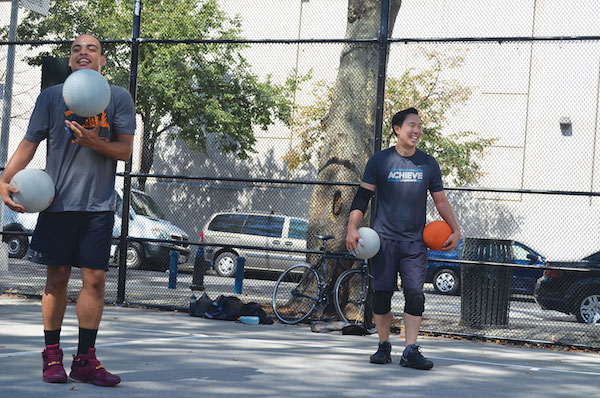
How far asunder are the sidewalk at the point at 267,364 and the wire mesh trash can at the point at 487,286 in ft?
3.35

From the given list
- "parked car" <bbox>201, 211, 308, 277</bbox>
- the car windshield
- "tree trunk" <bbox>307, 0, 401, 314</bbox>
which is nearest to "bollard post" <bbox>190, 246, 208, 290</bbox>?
the car windshield

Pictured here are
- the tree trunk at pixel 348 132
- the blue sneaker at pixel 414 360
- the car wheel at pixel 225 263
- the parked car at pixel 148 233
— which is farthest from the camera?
the car wheel at pixel 225 263

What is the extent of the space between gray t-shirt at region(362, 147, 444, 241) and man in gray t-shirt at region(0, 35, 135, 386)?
2.31 metres

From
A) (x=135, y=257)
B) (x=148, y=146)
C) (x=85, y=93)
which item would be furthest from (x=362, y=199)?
(x=148, y=146)

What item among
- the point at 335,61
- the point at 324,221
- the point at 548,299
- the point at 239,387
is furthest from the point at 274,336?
the point at 335,61

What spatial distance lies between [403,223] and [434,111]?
54.0 ft

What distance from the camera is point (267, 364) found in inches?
238

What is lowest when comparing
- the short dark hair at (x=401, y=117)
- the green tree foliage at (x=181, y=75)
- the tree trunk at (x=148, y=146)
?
the short dark hair at (x=401, y=117)

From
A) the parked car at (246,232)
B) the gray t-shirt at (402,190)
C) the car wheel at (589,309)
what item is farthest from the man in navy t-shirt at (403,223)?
the parked car at (246,232)

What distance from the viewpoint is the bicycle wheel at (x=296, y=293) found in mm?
9789

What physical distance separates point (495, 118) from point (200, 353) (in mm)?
18803

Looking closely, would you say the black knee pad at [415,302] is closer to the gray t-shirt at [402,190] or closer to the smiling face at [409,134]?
the gray t-shirt at [402,190]

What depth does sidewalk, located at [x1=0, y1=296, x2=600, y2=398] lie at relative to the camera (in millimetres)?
5020

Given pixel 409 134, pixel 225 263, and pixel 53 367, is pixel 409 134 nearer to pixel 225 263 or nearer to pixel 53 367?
pixel 53 367
